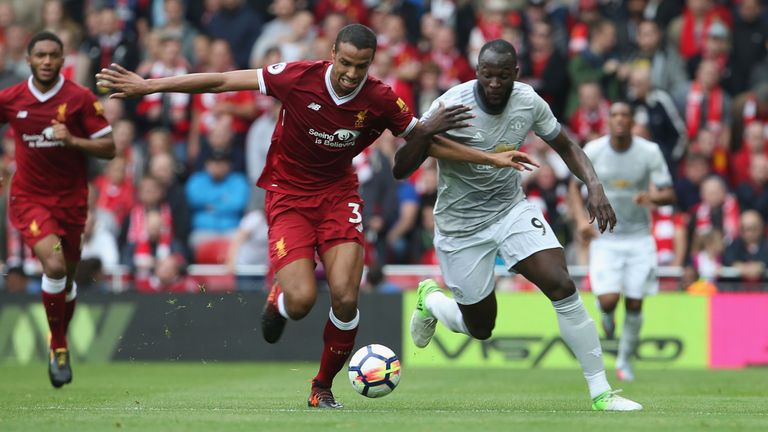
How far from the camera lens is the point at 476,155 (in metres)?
9.98

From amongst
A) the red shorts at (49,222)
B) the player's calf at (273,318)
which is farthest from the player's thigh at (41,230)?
the player's calf at (273,318)

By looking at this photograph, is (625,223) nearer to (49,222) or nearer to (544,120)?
(544,120)

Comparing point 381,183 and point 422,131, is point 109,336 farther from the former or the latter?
point 422,131

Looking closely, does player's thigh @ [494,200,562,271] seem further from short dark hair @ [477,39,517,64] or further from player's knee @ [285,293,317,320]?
player's knee @ [285,293,317,320]

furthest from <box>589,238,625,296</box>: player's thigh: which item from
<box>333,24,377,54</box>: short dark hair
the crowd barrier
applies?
<box>333,24,377,54</box>: short dark hair

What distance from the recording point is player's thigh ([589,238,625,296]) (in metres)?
14.8

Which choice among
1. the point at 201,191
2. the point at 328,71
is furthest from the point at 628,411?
the point at 201,191

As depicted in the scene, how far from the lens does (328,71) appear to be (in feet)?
33.2

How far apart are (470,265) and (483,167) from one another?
0.86 metres

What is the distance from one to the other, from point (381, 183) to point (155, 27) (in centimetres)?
589

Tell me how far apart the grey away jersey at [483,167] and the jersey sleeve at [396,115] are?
0.18m

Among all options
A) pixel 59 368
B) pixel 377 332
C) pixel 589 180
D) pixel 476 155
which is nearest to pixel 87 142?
pixel 59 368

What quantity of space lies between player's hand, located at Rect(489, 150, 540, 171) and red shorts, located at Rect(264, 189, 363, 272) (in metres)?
1.24

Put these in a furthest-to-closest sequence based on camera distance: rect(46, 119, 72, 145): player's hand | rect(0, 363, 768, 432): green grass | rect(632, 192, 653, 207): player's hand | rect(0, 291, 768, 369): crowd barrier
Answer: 1. rect(0, 291, 768, 369): crowd barrier
2. rect(632, 192, 653, 207): player's hand
3. rect(46, 119, 72, 145): player's hand
4. rect(0, 363, 768, 432): green grass
